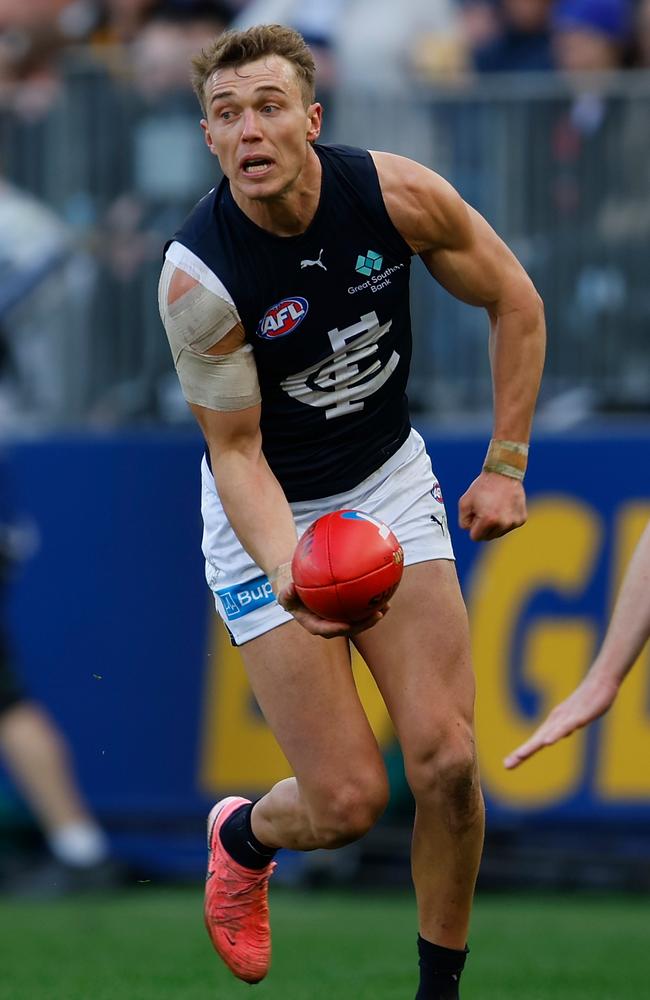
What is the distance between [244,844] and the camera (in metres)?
5.75

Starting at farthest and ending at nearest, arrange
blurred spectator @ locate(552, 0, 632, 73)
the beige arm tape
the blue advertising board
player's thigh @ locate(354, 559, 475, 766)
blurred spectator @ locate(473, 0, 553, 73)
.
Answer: blurred spectator @ locate(473, 0, 553, 73) → blurred spectator @ locate(552, 0, 632, 73) → the blue advertising board → player's thigh @ locate(354, 559, 475, 766) → the beige arm tape

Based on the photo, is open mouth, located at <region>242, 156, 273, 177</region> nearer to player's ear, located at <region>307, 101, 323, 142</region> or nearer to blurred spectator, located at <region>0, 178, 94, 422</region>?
player's ear, located at <region>307, 101, 323, 142</region>

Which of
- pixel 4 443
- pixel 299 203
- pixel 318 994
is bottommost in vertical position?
pixel 318 994

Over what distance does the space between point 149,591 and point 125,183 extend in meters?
2.02

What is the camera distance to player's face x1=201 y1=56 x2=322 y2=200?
5.00 metres

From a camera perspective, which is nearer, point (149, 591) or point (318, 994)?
point (318, 994)

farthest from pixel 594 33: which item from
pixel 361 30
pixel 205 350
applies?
pixel 205 350

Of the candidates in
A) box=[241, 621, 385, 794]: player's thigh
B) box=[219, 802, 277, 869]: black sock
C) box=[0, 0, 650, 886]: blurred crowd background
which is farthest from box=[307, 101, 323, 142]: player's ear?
box=[0, 0, 650, 886]: blurred crowd background

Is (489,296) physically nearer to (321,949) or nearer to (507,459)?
(507,459)

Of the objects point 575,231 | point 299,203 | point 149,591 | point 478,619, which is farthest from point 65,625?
point 299,203

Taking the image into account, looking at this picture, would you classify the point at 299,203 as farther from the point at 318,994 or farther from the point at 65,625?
the point at 65,625

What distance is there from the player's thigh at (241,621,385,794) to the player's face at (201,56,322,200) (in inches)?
50.2

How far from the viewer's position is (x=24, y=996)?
20.3 ft

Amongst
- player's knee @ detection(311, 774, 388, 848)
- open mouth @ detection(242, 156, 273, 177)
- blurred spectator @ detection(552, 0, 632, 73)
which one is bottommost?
player's knee @ detection(311, 774, 388, 848)
